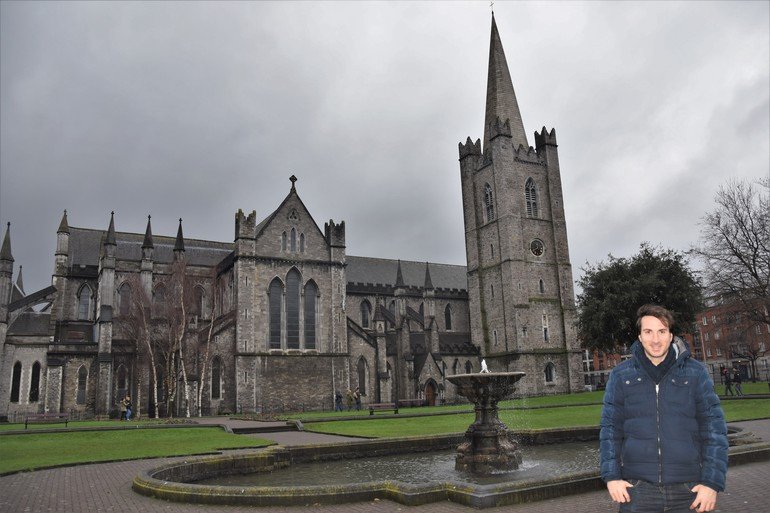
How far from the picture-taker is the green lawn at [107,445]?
1781 centimetres

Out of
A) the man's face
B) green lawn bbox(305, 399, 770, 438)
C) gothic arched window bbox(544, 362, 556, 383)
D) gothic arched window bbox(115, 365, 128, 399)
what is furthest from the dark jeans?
gothic arched window bbox(544, 362, 556, 383)

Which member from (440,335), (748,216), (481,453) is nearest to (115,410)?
(440,335)

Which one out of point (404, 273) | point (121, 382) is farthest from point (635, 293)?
point (121, 382)

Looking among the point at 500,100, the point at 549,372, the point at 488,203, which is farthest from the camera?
the point at 500,100

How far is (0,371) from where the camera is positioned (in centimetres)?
4400

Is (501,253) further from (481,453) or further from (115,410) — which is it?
(481,453)

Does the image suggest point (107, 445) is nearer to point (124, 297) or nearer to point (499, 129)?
point (124, 297)

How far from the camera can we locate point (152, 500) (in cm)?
1081

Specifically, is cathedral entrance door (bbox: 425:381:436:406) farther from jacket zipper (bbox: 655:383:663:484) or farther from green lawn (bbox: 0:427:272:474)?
jacket zipper (bbox: 655:383:663:484)

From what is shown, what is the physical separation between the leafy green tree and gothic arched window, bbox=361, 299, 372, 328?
22650mm

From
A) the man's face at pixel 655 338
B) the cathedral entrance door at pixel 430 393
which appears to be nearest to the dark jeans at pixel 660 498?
the man's face at pixel 655 338

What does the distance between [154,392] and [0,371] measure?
11.5m

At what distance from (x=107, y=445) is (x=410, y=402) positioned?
33430 mm

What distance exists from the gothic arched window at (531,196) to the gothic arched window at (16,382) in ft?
157
